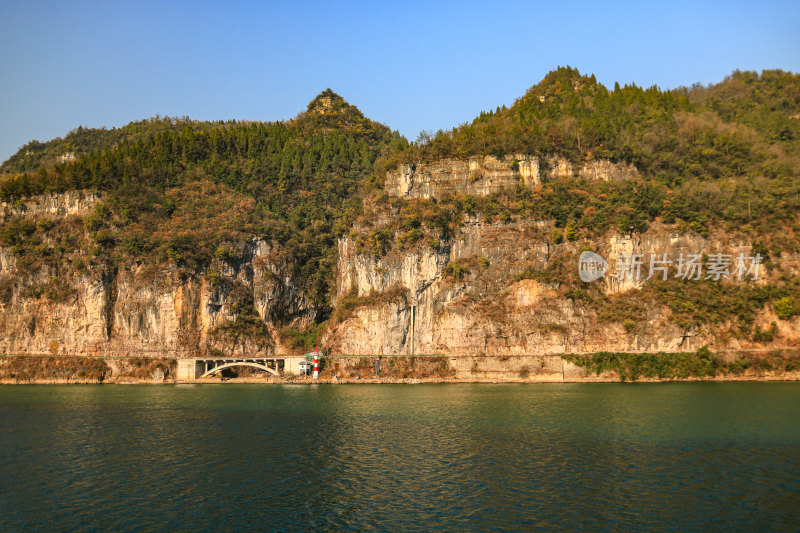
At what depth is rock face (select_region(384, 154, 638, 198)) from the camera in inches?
3199

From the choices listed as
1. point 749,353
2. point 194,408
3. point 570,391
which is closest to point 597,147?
point 749,353

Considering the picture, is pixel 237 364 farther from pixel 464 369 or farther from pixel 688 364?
pixel 688 364

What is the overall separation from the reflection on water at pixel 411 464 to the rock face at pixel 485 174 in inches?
1410

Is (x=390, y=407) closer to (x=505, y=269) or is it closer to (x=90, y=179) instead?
(x=505, y=269)

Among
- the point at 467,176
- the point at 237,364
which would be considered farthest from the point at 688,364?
the point at 237,364

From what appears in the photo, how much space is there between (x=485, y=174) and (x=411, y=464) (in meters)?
55.8

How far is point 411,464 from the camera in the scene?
3117cm

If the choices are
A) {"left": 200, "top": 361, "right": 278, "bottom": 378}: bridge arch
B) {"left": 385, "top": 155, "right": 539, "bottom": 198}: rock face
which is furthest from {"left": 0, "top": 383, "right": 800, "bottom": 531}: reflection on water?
{"left": 385, "top": 155, "right": 539, "bottom": 198}: rock face

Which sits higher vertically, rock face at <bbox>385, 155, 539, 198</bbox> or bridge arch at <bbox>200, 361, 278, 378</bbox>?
rock face at <bbox>385, 155, 539, 198</bbox>

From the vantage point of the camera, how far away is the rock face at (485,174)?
81250 millimetres

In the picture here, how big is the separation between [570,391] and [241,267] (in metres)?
47.1

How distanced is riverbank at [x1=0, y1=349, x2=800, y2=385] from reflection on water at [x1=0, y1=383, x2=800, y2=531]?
11.3m

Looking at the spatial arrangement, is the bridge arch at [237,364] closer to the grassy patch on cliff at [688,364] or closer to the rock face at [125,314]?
Result: the rock face at [125,314]

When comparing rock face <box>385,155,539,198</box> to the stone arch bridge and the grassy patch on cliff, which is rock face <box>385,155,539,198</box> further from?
the grassy patch on cliff
